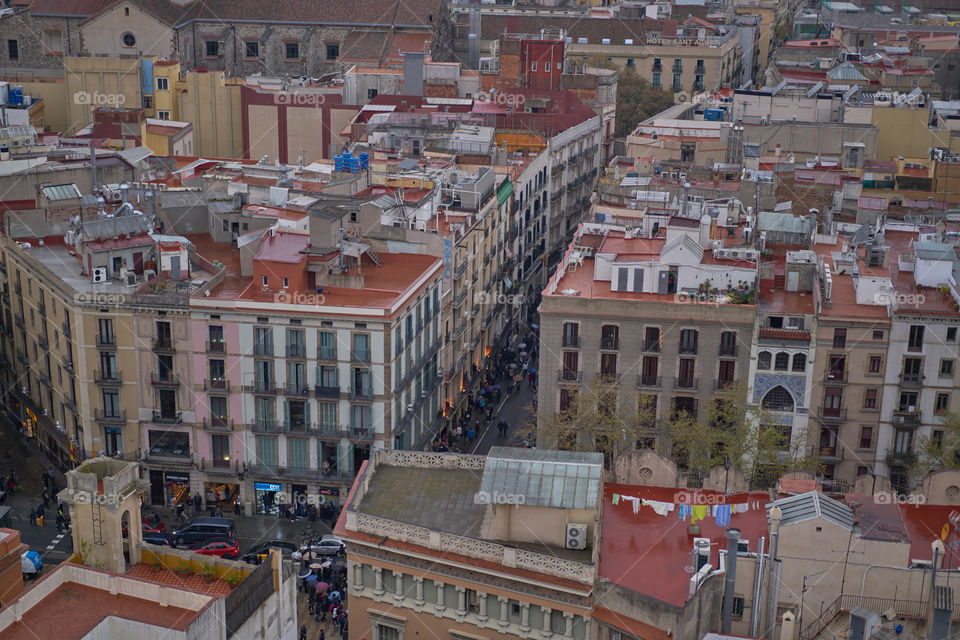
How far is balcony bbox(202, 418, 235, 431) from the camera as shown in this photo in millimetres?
84438

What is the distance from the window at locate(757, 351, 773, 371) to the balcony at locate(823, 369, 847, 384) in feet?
10.5

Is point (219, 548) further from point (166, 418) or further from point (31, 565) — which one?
point (166, 418)

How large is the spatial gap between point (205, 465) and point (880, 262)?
142 feet

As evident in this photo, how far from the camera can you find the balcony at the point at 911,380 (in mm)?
78750

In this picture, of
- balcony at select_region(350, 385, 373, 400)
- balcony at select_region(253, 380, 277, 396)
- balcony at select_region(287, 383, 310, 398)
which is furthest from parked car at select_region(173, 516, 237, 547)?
balcony at select_region(350, 385, 373, 400)

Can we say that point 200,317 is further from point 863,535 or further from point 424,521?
point 863,535

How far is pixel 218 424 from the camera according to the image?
84.6 m

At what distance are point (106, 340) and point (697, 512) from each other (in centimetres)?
4025

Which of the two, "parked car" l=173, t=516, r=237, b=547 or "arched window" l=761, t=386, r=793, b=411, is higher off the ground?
"arched window" l=761, t=386, r=793, b=411

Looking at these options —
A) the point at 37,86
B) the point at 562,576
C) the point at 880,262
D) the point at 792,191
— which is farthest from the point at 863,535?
the point at 37,86

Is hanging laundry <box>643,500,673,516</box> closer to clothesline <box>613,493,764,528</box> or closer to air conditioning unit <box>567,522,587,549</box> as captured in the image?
clothesline <box>613,493,764,528</box>

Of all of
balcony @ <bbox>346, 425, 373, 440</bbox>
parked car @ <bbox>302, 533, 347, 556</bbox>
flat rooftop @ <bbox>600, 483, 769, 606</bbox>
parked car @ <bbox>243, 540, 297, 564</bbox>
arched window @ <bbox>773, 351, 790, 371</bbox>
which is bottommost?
parked car @ <bbox>243, 540, 297, 564</bbox>

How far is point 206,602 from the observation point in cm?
4816

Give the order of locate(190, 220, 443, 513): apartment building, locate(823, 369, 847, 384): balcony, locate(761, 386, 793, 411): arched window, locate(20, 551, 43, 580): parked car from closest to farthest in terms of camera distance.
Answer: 1. locate(20, 551, 43, 580): parked car
2. locate(823, 369, 847, 384): balcony
3. locate(761, 386, 793, 411): arched window
4. locate(190, 220, 443, 513): apartment building
